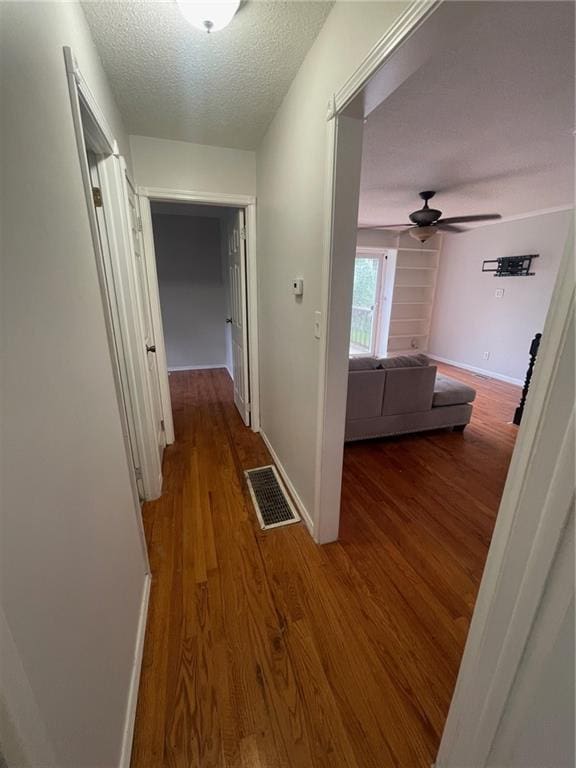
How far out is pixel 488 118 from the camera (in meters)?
2.02

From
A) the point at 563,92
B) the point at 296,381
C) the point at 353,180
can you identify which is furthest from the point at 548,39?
the point at 296,381

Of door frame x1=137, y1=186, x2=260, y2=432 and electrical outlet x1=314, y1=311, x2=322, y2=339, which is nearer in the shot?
electrical outlet x1=314, y1=311, x2=322, y2=339

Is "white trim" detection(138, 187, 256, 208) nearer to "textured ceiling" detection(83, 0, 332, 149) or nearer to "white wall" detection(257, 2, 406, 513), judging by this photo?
"white wall" detection(257, 2, 406, 513)

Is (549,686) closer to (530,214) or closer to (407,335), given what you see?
(530,214)

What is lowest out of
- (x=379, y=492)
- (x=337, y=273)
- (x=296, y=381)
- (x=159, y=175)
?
(x=379, y=492)

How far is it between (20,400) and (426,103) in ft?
8.41

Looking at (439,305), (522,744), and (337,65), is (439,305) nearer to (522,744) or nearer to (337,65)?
(337,65)

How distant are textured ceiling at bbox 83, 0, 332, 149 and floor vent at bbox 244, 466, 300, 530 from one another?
2430mm

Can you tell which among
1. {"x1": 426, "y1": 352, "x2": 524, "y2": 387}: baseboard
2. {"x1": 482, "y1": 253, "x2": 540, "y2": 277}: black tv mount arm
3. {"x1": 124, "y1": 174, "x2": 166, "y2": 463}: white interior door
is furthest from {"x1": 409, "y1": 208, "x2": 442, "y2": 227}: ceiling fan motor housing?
{"x1": 426, "y1": 352, "x2": 524, "y2": 387}: baseboard

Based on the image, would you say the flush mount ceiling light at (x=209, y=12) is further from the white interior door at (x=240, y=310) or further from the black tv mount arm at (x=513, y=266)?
the black tv mount arm at (x=513, y=266)

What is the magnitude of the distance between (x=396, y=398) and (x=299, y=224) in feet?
5.67

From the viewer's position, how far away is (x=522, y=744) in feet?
2.12

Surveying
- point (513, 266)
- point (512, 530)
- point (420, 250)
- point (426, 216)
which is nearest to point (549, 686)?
point (512, 530)

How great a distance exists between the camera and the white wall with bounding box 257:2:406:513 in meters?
1.17
